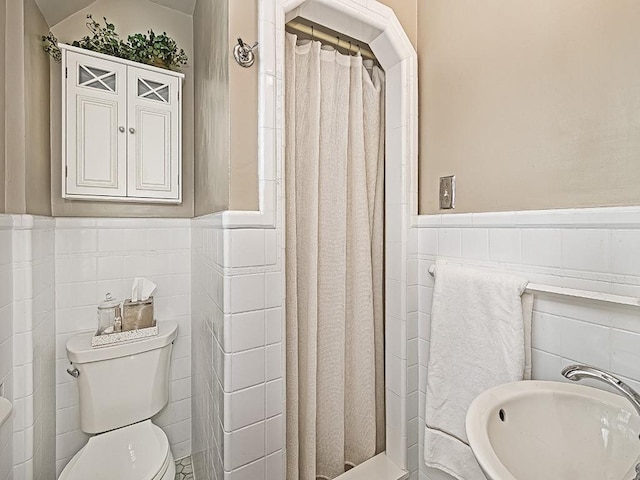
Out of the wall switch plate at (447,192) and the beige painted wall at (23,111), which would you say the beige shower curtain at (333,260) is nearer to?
the wall switch plate at (447,192)

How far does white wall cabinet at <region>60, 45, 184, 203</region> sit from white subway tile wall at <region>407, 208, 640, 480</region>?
4.87ft

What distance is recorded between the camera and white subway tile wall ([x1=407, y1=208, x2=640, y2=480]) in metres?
0.75

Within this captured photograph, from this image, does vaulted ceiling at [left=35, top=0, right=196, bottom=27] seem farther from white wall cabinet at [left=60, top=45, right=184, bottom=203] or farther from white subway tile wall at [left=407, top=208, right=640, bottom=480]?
white subway tile wall at [left=407, top=208, right=640, bottom=480]

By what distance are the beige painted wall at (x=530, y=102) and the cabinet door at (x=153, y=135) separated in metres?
1.28

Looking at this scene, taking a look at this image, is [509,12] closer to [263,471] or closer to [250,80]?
[250,80]

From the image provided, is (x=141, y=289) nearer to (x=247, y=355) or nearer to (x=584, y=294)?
(x=247, y=355)

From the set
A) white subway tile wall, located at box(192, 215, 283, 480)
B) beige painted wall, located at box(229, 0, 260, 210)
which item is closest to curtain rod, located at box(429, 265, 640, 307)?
white subway tile wall, located at box(192, 215, 283, 480)

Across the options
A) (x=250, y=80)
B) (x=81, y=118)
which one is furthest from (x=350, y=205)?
(x=81, y=118)

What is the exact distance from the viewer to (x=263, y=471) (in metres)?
0.98

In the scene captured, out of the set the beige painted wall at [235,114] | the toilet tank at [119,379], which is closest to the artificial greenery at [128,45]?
the beige painted wall at [235,114]

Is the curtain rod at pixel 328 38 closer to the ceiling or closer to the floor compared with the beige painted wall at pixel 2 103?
closer to the ceiling

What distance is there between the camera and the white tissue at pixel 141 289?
1.51 m

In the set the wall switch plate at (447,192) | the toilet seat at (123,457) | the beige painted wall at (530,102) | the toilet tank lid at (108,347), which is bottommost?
the toilet seat at (123,457)

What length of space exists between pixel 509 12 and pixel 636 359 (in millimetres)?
1101
